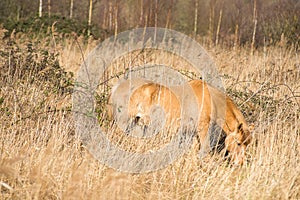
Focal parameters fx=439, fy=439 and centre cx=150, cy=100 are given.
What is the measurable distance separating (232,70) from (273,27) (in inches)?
194

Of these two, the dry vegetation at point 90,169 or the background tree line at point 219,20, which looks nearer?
the dry vegetation at point 90,169

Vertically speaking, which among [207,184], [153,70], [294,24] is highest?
[294,24]

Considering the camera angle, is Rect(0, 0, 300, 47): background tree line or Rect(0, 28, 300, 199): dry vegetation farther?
Rect(0, 0, 300, 47): background tree line

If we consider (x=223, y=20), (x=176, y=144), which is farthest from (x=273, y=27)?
(x=176, y=144)

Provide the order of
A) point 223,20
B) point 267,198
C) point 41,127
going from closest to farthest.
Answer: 1. point 267,198
2. point 41,127
3. point 223,20

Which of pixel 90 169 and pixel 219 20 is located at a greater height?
pixel 219 20

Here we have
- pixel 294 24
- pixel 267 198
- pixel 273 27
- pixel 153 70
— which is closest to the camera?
pixel 267 198

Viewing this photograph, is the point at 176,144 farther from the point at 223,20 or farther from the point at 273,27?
the point at 223,20

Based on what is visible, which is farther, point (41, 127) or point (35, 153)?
point (41, 127)

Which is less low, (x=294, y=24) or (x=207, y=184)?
(x=294, y=24)

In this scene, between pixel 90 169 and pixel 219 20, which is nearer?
pixel 90 169

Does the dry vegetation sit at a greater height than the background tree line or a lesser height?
lesser

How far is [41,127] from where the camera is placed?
409 centimetres

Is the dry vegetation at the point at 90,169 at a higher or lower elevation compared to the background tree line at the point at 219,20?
lower
